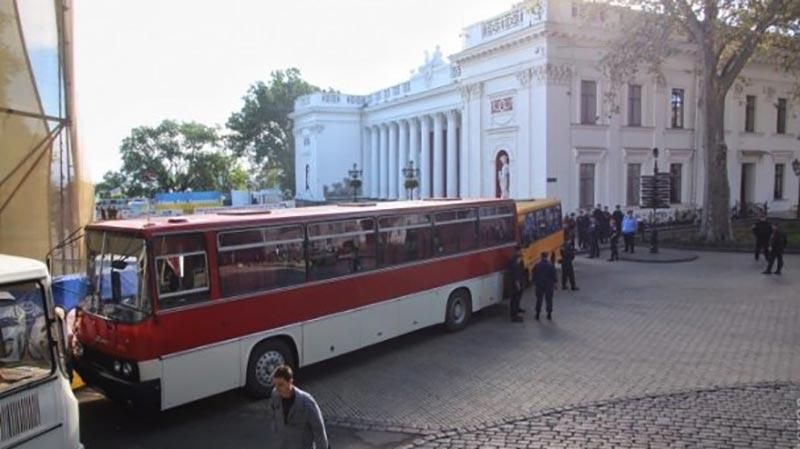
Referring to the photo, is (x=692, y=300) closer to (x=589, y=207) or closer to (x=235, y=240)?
(x=235, y=240)

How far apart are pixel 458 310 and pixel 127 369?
23.7ft

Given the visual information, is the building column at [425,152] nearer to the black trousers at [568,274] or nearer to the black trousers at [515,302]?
the black trousers at [568,274]

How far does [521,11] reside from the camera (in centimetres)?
3500

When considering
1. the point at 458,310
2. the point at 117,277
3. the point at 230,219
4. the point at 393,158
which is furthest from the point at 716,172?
the point at 393,158

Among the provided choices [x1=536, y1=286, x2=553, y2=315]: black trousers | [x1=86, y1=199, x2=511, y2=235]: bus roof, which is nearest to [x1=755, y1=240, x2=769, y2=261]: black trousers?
[x1=536, y1=286, x2=553, y2=315]: black trousers

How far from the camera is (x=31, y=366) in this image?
5109 millimetres

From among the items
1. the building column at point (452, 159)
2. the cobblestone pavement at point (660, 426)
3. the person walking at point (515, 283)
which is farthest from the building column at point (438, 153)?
the cobblestone pavement at point (660, 426)

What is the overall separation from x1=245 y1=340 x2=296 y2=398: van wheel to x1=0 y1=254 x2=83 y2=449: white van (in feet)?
11.3

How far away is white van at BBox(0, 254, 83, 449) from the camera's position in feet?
16.0

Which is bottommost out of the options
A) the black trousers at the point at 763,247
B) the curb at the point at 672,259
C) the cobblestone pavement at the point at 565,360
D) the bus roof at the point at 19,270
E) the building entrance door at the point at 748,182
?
the cobblestone pavement at the point at 565,360

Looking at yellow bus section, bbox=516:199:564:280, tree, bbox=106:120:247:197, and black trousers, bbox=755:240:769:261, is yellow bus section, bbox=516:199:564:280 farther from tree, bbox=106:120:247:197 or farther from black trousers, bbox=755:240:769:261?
tree, bbox=106:120:247:197

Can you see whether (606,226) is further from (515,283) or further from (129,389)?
(129,389)

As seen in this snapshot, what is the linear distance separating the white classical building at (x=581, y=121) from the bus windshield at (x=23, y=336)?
2832 cm

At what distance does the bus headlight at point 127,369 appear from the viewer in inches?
299
